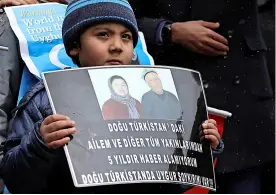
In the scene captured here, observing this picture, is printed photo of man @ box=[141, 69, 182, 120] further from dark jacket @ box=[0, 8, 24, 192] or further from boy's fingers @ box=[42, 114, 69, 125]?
dark jacket @ box=[0, 8, 24, 192]

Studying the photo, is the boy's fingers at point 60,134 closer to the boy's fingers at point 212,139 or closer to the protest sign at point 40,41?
the boy's fingers at point 212,139

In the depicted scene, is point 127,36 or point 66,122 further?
point 127,36

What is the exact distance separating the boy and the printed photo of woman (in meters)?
0.17

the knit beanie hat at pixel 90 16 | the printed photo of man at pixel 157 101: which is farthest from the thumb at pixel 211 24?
the printed photo of man at pixel 157 101

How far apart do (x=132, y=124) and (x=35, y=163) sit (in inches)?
15.4

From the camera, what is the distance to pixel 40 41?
416 cm

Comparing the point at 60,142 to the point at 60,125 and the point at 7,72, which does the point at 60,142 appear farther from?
the point at 7,72

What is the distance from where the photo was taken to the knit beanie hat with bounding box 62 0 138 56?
365cm

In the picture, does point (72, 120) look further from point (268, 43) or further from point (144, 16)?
point (268, 43)

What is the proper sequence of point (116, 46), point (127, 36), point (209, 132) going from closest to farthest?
1. point (209, 132)
2. point (116, 46)
3. point (127, 36)

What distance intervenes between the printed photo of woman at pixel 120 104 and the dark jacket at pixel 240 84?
3.53 feet

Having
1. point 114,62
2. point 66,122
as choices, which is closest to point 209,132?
point 114,62

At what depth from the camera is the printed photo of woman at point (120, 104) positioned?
331 centimetres

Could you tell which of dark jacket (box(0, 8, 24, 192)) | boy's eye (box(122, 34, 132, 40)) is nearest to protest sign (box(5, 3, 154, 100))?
dark jacket (box(0, 8, 24, 192))
